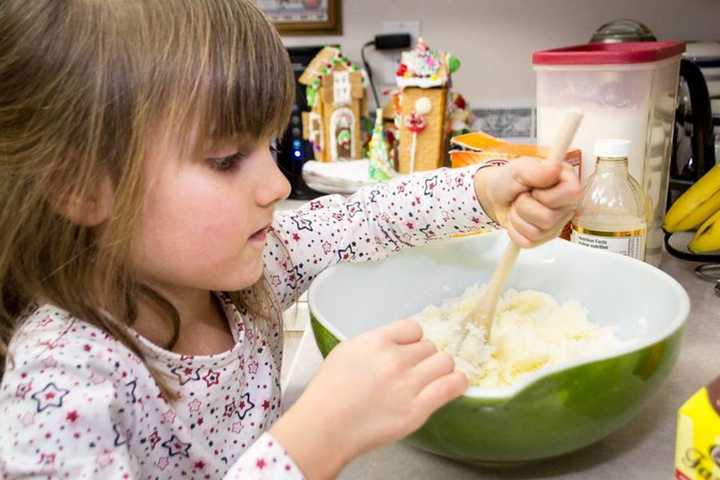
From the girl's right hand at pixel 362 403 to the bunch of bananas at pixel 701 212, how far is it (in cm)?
63

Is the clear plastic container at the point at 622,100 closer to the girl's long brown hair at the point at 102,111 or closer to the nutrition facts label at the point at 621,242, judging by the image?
the nutrition facts label at the point at 621,242

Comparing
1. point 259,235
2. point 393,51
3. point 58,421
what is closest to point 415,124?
point 393,51

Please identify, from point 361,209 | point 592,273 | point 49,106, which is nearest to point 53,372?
point 49,106

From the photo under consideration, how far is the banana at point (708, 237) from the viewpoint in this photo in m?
0.97

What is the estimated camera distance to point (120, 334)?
59cm

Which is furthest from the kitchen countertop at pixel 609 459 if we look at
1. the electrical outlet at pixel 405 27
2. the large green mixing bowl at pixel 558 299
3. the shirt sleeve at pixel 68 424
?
the electrical outlet at pixel 405 27

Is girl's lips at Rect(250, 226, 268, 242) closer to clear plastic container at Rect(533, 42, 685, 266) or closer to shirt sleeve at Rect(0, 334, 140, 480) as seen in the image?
shirt sleeve at Rect(0, 334, 140, 480)

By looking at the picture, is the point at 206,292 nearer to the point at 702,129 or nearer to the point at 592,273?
the point at 592,273

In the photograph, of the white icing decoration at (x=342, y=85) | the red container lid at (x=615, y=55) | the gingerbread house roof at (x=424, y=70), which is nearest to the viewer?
the red container lid at (x=615, y=55)

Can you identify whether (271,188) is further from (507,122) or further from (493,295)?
(507,122)

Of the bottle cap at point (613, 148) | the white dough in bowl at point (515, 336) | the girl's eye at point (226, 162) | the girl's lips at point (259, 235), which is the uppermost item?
the girl's eye at point (226, 162)

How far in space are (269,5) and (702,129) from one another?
1.02m

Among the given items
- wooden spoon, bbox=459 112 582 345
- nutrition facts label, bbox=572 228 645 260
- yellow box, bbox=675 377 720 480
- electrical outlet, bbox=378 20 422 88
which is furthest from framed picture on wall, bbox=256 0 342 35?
yellow box, bbox=675 377 720 480

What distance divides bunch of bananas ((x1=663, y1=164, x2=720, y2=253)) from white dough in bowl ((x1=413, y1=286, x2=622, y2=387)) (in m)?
0.34
